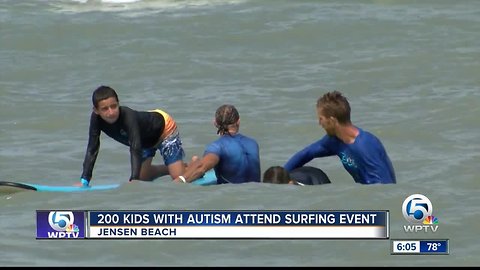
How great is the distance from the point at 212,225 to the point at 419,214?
5.70 ft

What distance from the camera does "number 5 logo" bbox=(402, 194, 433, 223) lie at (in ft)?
33.4

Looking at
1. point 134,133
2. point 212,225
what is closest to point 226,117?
point 134,133

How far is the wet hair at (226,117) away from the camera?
11234 mm

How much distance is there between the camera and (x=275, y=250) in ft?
31.3

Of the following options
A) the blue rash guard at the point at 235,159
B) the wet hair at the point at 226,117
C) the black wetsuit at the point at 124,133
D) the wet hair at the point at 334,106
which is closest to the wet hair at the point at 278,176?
the blue rash guard at the point at 235,159

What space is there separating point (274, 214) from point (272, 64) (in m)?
8.30

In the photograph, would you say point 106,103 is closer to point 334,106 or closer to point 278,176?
point 278,176

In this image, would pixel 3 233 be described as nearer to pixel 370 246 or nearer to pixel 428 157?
pixel 370 246

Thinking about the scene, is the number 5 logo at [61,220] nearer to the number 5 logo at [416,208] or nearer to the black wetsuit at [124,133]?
the black wetsuit at [124,133]

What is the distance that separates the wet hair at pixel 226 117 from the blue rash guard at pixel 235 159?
0.33 ft

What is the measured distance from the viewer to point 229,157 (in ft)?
37.1

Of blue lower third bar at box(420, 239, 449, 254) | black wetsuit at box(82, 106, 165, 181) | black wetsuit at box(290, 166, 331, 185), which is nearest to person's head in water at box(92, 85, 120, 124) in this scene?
black wetsuit at box(82, 106, 165, 181)

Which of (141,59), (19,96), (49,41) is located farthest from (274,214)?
(49,41)

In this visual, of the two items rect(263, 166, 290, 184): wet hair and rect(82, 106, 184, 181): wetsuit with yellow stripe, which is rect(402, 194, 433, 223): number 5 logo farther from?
rect(82, 106, 184, 181): wetsuit with yellow stripe
